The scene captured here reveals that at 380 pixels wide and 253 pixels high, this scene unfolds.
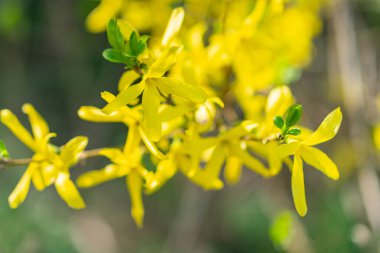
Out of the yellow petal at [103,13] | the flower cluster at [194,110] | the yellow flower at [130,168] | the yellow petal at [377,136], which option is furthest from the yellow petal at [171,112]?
the yellow petal at [377,136]

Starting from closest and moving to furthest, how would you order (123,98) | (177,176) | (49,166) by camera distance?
(123,98)
(49,166)
(177,176)

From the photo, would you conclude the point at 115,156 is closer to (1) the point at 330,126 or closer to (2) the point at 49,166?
(2) the point at 49,166

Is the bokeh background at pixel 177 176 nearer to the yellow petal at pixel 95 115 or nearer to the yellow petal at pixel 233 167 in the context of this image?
the yellow petal at pixel 233 167

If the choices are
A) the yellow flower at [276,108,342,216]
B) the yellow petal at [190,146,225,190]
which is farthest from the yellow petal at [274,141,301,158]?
the yellow petal at [190,146,225,190]

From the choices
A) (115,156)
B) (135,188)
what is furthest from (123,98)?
(135,188)

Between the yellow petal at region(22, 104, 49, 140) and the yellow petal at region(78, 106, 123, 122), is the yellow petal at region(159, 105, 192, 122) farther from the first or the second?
the yellow petal at region(22, 104, 49, 140)

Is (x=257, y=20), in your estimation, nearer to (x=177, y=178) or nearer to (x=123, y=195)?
(x=177, y=178)

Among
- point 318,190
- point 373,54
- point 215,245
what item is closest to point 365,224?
point 318,190
